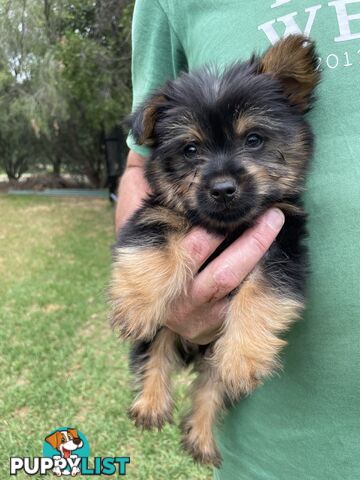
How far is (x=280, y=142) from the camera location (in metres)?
1.81

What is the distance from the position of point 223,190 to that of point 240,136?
0.24 m

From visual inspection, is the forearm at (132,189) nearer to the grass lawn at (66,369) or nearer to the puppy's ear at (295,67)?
the puppy's ear at (295,67)

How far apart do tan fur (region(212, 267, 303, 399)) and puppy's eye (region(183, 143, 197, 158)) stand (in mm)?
539

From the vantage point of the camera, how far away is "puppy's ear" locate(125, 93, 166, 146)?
6.28 ft

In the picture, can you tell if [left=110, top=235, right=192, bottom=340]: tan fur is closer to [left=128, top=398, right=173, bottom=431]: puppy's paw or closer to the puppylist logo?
[left=128, top=398, right=173, bottom=431]: puppy's paw

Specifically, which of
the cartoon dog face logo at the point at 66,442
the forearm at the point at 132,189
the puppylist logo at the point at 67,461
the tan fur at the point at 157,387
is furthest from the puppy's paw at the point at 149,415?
the cartoon dog face logo at the point at 66,442

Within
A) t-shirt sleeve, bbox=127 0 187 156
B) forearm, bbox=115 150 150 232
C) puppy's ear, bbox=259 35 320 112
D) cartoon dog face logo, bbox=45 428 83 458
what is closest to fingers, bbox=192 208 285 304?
puppy's ear, bbox=259 35 320 112

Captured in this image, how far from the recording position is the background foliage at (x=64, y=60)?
11.9m

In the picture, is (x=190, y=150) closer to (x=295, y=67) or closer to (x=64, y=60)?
(x=295, y=67)

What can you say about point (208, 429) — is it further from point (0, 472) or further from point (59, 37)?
point (59, 37)

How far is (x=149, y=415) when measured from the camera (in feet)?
6.72

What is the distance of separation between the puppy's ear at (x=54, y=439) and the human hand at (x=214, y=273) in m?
2.69

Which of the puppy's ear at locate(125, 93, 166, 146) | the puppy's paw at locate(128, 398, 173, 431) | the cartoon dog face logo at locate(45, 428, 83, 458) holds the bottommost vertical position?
the cartoon dog face logo at locate(45, 428, 83, 458)

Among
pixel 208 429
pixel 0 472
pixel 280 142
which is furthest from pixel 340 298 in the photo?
pixel 0 472
